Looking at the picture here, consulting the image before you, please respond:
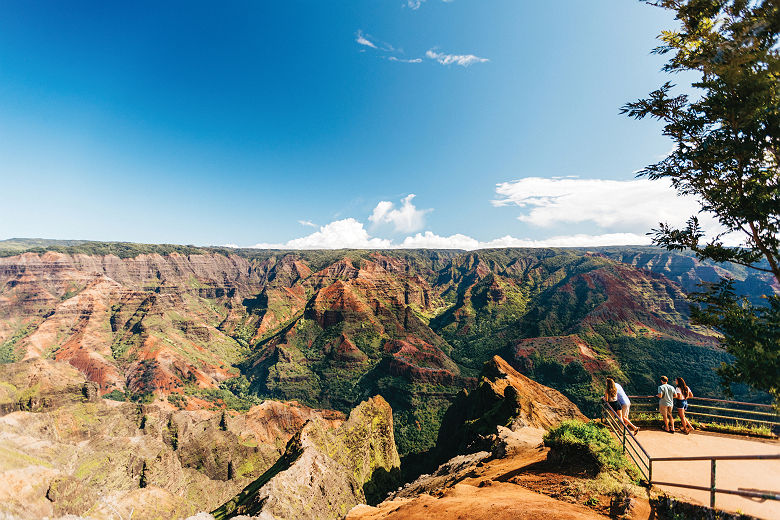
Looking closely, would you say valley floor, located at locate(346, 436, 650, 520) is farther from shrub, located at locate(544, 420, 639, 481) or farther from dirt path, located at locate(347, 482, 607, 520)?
shrub, located at locate(544, 420, 639, 481)

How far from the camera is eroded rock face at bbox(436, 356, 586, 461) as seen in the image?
31047 mm

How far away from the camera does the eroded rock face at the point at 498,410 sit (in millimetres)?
31047

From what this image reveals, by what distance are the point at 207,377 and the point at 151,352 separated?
23084 mm

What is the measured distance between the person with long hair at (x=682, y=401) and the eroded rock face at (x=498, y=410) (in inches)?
617

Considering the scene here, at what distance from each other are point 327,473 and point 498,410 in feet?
72.7

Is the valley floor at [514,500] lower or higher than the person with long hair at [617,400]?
lower

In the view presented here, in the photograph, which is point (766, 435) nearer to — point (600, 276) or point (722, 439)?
point (722, 439)

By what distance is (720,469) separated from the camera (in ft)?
33.0

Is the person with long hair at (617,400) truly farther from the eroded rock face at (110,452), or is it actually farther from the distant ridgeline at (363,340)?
the distant ridgeline at (363,340)

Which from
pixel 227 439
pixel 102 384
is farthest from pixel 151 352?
pixel 227 439

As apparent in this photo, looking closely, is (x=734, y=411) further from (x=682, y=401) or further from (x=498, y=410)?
(x=498, y=410)

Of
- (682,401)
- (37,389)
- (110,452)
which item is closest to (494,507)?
(682,401)

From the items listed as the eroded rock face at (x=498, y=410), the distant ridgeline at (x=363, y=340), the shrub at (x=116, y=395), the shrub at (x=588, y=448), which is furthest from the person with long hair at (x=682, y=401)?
the shrub at (x=116, y=395)

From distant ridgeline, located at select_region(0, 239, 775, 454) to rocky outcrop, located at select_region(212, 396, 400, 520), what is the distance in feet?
87.5
